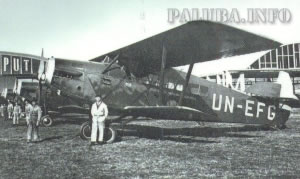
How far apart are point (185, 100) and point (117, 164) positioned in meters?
3.87

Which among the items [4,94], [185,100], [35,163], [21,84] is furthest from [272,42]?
[4,94]

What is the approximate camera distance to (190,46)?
7426mm

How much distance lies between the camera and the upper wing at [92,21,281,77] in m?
6.18

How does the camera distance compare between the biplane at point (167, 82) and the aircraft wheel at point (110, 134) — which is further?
the aircraft wheel at point (110, 134)

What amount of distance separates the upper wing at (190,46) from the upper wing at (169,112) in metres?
1.35

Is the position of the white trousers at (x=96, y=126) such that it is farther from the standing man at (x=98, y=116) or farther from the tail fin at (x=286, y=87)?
the tail fin at (x=286, y=87)

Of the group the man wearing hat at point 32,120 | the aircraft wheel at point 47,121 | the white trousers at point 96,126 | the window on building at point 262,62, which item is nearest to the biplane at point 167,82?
the white trousers at point 96,126

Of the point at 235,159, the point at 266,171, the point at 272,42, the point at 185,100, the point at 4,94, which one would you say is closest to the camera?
the point at 266,171

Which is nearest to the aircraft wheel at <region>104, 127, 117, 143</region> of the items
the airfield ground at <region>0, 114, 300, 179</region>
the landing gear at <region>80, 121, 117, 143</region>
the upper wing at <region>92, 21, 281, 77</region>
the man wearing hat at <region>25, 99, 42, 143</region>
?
the landing gear at <region>80, 121, 117, 143</region>

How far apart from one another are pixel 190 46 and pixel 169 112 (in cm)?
168

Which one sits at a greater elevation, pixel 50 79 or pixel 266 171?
pixel 50 79

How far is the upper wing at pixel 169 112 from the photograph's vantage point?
6789mm

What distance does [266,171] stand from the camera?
15.0ft

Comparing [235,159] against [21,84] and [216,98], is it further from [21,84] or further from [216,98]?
[21,84]
